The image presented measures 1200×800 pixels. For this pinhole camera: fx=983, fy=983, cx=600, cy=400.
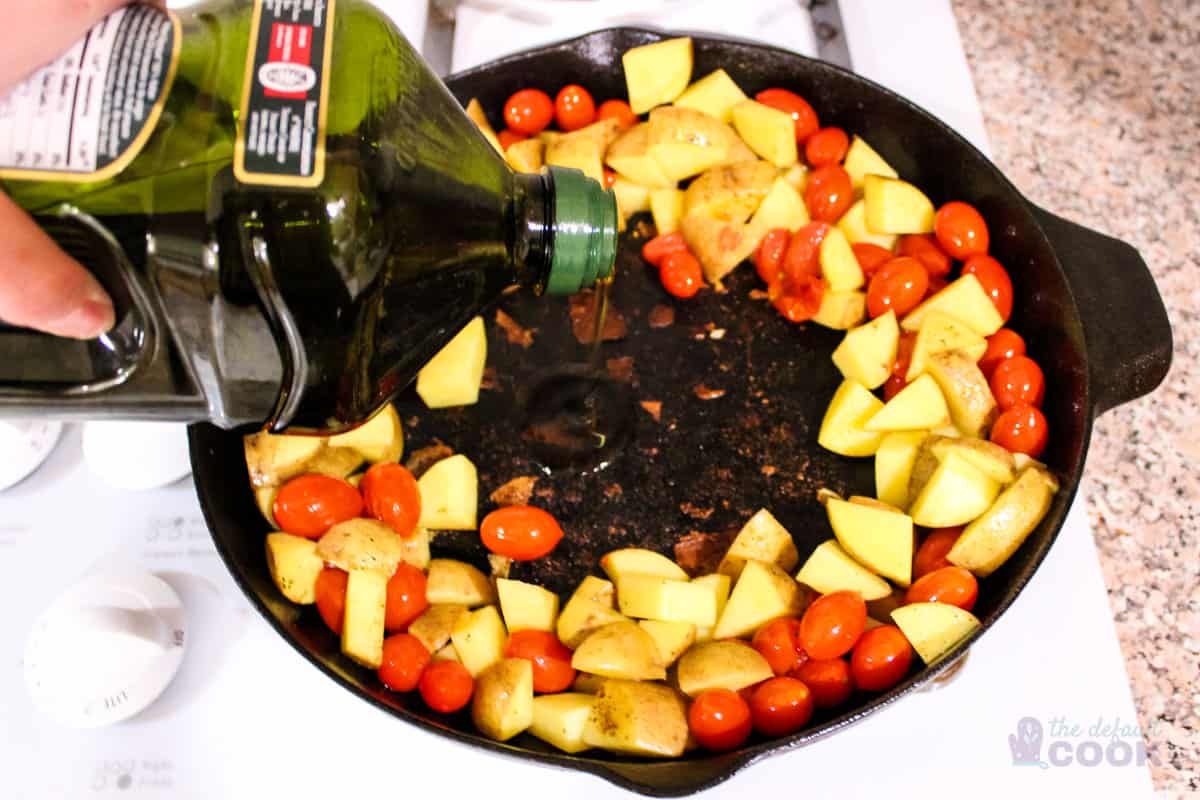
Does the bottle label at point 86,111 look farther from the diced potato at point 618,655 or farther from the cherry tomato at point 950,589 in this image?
the cherry tomato at point 950,589

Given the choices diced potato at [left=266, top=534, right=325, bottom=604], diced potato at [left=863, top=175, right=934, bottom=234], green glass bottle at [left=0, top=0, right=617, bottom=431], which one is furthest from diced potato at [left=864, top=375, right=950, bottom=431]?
diced potato at [left=266, top=534, right=325, bottom=604]

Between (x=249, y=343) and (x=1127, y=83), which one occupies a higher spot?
(x=1127, y=83)

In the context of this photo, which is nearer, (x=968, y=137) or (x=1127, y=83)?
(x=968, y=137)

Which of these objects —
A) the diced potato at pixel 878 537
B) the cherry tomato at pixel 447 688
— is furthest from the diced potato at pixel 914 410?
the cherry tomato at pixel 447 688

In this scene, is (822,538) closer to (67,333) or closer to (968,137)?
(968,137)

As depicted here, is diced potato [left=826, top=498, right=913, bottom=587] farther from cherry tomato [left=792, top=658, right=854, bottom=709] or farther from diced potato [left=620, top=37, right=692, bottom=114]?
diced potato [left=620, top=37, right=692, bottom=114]

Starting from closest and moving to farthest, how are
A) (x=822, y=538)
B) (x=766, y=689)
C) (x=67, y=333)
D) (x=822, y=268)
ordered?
(x=67, y=333), (x=766, y=689), (x=822, y=538), (x=822, y=268)

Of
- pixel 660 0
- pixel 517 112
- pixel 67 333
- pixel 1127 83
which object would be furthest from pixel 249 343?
pixel 1127 83
